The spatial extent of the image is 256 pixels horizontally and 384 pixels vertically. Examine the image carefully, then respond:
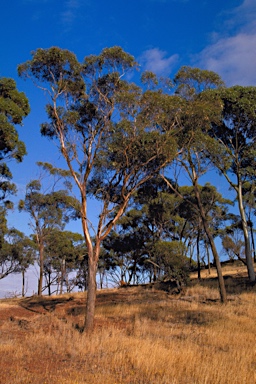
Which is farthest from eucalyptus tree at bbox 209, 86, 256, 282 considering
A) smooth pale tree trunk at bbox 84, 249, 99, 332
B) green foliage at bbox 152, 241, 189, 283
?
smooth pale tree trunk at bbox 84, 249, 99, 332

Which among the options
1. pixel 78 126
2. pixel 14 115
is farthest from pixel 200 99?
pixel 14 115

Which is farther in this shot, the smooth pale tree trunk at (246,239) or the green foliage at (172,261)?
the green foliage at (172,261)

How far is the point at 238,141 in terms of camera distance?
74.3 ft

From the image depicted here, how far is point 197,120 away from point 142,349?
1157 cm

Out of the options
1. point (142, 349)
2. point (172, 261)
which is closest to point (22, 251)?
point (172, 261)

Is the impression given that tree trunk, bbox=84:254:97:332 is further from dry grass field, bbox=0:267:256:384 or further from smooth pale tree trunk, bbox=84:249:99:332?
dry grass field, bbox=0:267:256:384

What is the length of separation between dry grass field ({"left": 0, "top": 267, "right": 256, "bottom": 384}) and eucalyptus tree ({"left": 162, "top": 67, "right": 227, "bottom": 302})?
4599 millimetres

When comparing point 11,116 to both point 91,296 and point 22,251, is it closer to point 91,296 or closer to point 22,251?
point 91,296

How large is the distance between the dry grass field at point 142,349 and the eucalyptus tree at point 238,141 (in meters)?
7.36

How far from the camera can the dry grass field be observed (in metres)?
6.80

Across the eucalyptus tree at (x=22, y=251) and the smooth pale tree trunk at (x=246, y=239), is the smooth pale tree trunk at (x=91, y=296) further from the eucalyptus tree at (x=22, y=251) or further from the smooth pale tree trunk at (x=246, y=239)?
the eucalyptus tree at (x=22, y=251)

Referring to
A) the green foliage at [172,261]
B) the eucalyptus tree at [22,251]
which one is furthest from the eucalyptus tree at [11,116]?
the eucalyptus tree at [22,251]

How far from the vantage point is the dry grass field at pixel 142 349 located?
680 centimetres

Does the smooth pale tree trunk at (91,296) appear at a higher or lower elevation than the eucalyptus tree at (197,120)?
lower
